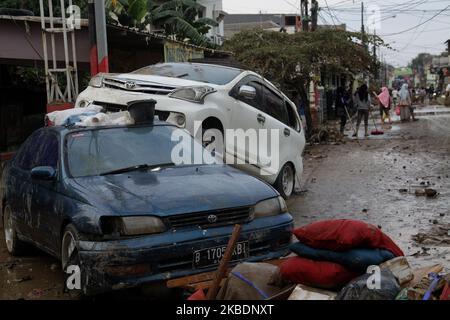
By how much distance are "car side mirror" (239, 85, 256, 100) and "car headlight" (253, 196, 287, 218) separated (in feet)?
10.9

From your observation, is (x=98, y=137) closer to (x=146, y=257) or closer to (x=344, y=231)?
(x=146, y=257)

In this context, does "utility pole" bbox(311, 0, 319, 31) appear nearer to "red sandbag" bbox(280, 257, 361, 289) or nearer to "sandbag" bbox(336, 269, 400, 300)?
"red sandbag" bbox(280, 257, 361, 289)

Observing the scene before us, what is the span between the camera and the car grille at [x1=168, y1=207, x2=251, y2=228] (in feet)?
15.5

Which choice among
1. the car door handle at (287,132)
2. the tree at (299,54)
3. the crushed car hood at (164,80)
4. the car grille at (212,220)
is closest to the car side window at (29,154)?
the crushed car hood at (164,80)

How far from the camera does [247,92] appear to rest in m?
8.58

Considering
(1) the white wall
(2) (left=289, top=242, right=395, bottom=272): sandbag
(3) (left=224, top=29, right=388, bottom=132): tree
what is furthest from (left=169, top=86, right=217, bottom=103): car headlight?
(1) the white wall

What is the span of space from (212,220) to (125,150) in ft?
4.66

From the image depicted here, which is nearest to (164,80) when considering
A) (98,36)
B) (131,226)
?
(98,36)

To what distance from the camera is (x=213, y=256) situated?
15.6 feet

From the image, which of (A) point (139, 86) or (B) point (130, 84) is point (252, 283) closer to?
(A) point (139, 86)

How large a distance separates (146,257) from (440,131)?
18.8 m

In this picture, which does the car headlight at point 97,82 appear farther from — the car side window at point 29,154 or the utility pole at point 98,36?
the car side window at point 29,154

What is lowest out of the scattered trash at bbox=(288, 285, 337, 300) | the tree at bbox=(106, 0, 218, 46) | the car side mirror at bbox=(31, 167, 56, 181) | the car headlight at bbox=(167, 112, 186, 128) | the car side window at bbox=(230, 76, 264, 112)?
the scattered trash at bbox=(288, 285, 337, 300)
